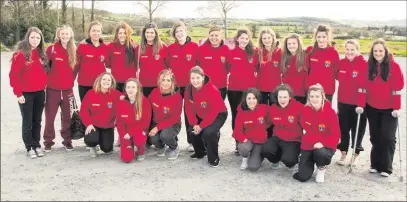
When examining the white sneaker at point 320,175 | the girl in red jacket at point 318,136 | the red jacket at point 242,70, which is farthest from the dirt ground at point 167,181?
the red jacket at point 242,70

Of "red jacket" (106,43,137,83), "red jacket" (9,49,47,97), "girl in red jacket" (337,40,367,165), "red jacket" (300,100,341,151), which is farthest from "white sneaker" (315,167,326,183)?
"red jacket" (9,49,47,97)

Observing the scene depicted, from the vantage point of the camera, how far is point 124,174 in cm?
555

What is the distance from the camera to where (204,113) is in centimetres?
637

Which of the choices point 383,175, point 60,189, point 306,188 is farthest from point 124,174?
point 383,175

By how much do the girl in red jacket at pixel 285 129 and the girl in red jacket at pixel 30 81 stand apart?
3.43 m

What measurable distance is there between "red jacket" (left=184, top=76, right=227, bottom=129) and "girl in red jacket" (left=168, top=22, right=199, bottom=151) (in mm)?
482

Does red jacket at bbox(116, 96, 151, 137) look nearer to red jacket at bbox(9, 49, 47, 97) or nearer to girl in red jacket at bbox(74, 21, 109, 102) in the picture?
girl in red jacket at bbox(74, 21, 109, 102)

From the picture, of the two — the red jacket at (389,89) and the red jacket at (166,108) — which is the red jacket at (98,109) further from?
the red jacket at (389,89)

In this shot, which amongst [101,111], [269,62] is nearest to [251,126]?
[269,62]

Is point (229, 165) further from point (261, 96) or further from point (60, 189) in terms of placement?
point (60, 189)

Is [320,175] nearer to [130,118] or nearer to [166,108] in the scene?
[166,108]

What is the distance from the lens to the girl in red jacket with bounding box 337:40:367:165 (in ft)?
19.3

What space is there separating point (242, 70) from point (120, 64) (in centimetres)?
201

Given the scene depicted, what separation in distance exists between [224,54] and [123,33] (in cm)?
169
